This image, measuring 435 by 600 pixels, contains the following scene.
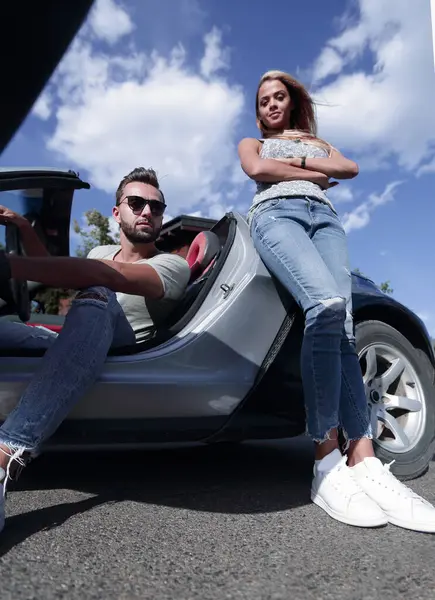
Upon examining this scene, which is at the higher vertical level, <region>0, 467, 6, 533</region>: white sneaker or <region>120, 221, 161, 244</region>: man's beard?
<region>120, 221, 161, 244</region>: man's beard

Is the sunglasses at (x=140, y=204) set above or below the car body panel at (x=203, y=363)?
above

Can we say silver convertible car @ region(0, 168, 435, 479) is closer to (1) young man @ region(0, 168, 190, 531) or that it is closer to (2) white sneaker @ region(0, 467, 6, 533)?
(1) young man @ region(0, 168, 190, 531)

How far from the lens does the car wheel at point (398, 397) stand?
2.42 metres

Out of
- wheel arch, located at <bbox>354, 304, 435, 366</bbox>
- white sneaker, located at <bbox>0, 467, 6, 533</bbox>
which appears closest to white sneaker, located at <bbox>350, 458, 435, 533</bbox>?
wheel arch, located at <bbox>354, 304, 435, 366</bbox>

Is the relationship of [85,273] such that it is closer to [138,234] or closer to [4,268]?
[4,268]

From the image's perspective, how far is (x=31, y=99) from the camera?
15.5 ft

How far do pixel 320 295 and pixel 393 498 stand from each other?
0.73 m

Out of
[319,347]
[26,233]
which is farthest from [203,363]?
[26,233]

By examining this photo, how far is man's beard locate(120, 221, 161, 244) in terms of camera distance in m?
2.42

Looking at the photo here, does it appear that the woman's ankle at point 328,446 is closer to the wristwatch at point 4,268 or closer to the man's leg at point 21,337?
the man's leg at point 21,337

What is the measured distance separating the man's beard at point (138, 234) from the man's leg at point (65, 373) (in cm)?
57

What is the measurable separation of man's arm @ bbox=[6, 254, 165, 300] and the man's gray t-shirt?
0.32ft

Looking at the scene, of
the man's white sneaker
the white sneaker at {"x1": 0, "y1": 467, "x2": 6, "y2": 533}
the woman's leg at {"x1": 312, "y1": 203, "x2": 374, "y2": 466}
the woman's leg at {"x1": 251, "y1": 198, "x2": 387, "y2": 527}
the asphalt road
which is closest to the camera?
the asphalt road

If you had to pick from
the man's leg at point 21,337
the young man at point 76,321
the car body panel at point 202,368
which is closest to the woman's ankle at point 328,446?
the car body panel at point 202,368
